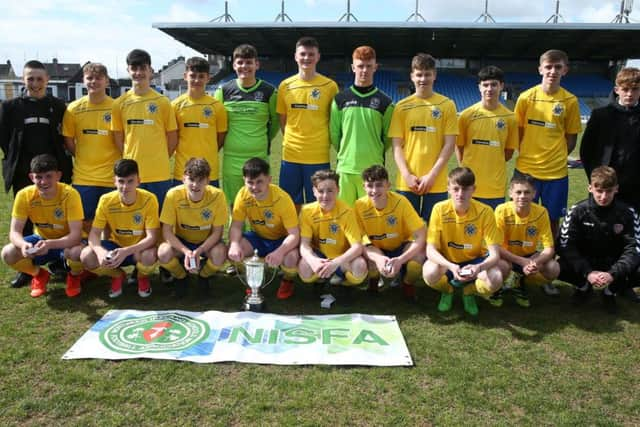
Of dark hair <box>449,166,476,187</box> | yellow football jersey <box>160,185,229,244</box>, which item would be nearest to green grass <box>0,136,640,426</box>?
yellow football jersey <box>160,185,229,244</box>

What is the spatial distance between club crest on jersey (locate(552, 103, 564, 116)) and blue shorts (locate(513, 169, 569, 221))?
550mm

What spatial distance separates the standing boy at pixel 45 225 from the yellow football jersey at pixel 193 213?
702mm

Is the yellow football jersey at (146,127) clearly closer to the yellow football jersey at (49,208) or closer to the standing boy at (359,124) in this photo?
the yellow football jersey at (49,208)

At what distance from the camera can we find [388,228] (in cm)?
403

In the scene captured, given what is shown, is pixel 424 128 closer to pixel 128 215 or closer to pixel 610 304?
pixel 610 304

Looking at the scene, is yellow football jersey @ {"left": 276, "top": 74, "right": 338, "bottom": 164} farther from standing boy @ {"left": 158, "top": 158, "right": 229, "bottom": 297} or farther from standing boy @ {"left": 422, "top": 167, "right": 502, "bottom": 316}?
standing boy @ {"left": 422, "top": 167, "right": 502, "bottom": 316}

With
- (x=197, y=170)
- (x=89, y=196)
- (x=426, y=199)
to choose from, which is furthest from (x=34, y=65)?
(x=426, y=199)

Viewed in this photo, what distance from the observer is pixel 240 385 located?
275cm

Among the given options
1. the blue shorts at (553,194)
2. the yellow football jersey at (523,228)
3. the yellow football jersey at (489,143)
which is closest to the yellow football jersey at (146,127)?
the yellow football jersey at (489,143)

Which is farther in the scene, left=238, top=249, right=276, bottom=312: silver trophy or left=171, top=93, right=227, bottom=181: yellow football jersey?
left=171, top=93, right=227, bottom=181: yellow football jersey

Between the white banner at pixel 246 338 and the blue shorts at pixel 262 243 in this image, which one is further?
the blue shorts at pixel 262 243

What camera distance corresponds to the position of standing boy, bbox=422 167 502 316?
368cm

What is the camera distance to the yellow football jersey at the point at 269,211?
4035 millimetres

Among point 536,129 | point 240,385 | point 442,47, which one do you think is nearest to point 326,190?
point 240,385
